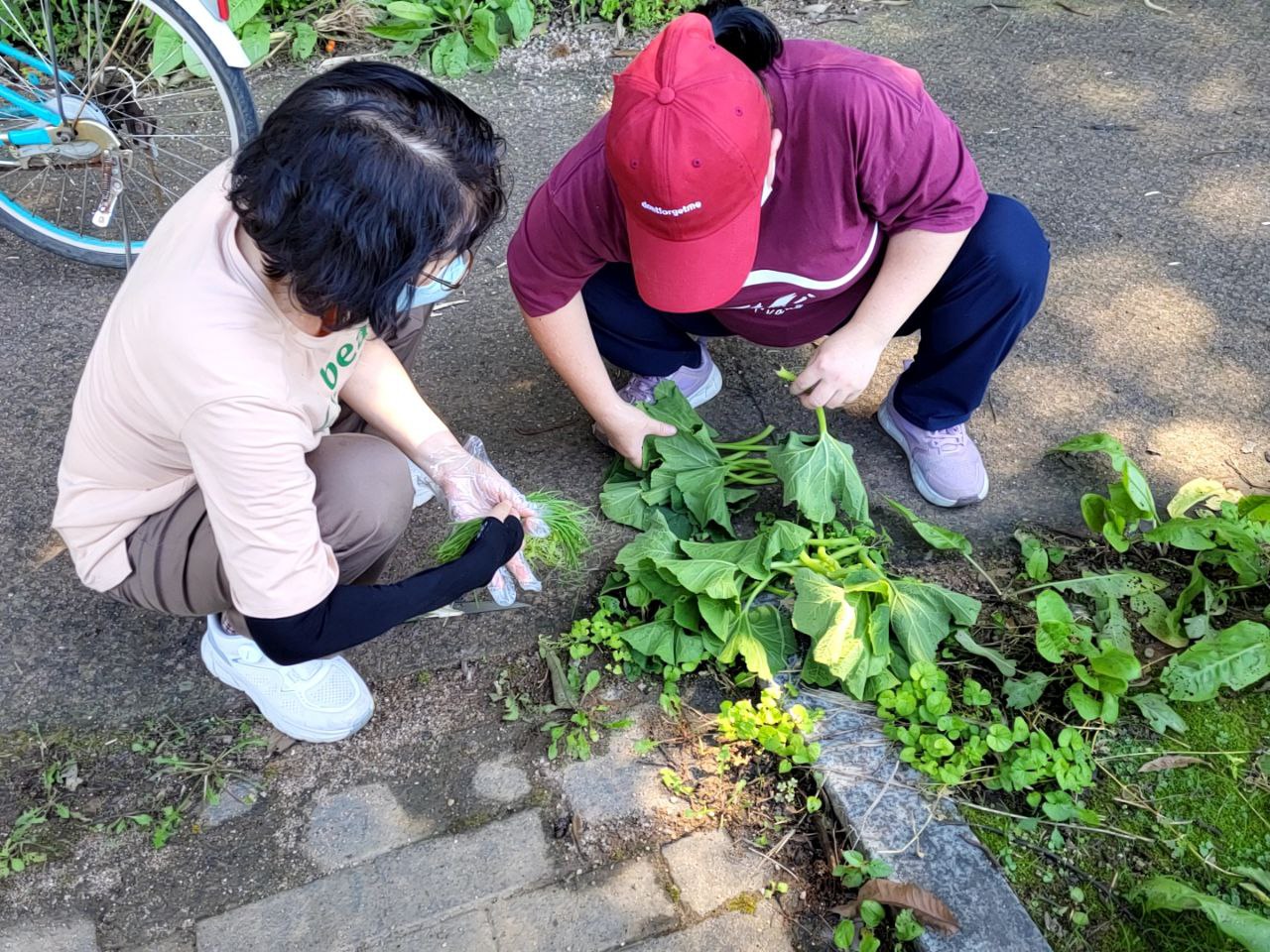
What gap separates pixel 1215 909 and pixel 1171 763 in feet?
1.26

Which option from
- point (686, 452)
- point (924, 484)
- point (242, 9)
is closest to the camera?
point (686, 452)

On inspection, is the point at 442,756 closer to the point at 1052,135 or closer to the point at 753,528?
the point at 753,528

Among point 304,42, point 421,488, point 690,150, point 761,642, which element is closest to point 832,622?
point 761,642

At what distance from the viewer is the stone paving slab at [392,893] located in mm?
1808

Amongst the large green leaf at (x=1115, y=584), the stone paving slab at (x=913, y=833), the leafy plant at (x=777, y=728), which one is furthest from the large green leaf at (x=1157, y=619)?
the leafy plant at (x=777, y=728)

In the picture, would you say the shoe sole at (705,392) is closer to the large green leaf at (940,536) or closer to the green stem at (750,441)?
the green stem at (750,441)

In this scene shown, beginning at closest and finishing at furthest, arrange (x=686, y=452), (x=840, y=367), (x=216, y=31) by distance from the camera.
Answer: (x=840, y=367), (x=686, y=452), (x=216, y=31)

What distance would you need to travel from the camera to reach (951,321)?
2242 millimetres

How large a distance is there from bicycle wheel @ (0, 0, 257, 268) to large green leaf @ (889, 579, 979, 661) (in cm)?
228

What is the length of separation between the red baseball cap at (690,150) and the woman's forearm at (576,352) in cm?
44

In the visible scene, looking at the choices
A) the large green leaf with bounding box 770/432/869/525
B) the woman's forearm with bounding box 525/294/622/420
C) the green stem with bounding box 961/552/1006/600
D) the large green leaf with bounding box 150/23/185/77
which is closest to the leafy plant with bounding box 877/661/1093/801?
the green stem with bounding box 961/552/1006/600

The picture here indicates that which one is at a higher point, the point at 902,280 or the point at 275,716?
the point at 902,280

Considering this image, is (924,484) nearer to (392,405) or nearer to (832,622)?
(832,622)

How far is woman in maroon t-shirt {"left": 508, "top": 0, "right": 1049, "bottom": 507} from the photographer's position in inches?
63.2
